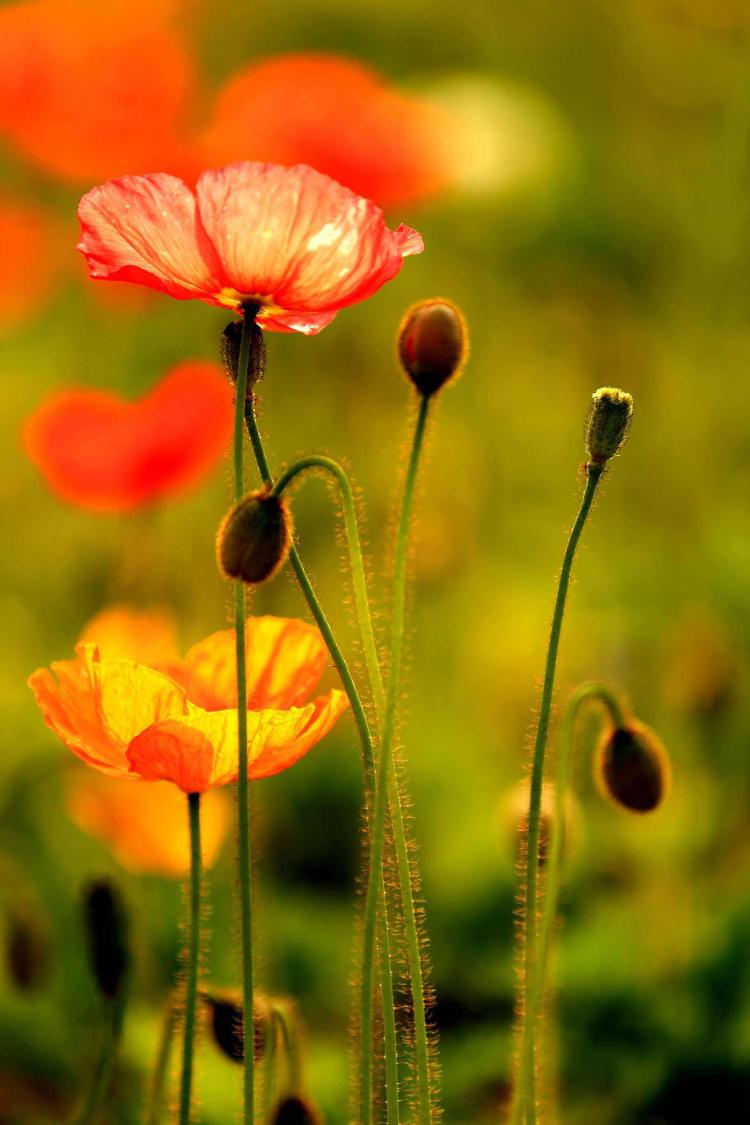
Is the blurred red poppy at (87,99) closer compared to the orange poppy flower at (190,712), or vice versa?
the orange poppy flower at (190,712)

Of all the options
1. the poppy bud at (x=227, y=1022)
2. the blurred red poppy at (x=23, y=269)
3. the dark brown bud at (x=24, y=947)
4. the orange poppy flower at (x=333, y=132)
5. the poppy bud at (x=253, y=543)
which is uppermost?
the orange poppy flower at (x=333, y=132)

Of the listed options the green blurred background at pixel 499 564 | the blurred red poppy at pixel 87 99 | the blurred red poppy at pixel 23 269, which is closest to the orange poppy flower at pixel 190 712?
the green blurred background at pixel 499 564

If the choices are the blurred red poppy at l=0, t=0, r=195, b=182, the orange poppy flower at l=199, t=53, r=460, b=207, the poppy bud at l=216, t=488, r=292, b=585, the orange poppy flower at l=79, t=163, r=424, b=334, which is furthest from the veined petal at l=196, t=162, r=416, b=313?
the blurred red poppy at l=0, t=0, r=195, b=182

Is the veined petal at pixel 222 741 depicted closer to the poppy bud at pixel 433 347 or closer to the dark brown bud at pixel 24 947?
the poppy bud at pixel 433 347

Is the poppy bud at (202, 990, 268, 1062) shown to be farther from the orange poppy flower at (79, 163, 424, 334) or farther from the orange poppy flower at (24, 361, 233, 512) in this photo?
the orange poppy flower at (24, 361, 233, 512)

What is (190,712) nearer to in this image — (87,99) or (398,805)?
(398,805)

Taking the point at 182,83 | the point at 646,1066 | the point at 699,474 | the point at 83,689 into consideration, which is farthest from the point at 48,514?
the point at 83,689

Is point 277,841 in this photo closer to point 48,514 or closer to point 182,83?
point 48,514

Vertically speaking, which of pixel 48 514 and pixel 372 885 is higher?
pixel 48 514
